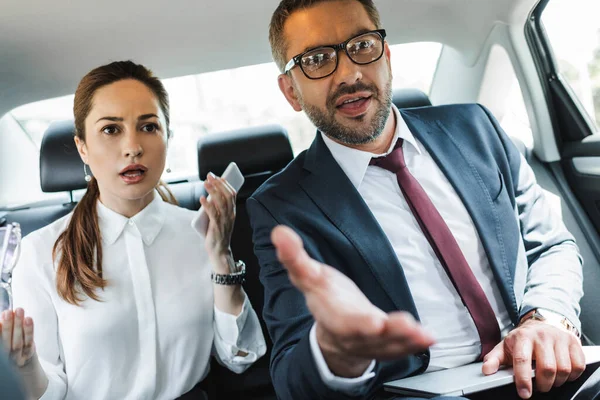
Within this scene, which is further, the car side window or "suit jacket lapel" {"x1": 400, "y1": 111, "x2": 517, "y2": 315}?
the car side window

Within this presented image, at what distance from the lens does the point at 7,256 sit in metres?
1.32

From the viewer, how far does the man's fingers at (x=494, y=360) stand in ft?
4.10

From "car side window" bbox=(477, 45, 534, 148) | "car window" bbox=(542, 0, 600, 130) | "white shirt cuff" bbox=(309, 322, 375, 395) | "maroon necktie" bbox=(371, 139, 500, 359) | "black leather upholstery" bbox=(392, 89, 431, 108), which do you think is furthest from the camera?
"car side window" bbox=(477, 45, 534, 148)

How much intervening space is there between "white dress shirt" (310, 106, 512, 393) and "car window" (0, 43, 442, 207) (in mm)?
1051

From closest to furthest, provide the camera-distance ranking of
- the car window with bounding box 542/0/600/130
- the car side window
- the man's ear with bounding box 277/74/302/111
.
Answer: the man's ear with bounding box 277/74/302/111
the car window with bounding box 542/0/600/130
the car side window

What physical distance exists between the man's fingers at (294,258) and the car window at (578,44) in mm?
1828

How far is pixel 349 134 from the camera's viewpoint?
1.52m

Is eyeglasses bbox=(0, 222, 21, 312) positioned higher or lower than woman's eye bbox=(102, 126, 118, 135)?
lower

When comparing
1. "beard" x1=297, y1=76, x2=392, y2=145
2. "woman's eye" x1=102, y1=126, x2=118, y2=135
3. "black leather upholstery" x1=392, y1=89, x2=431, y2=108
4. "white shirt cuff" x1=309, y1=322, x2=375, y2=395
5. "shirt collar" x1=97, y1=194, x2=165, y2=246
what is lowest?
"white shirt cuff" x1=309, y1=322, x2=375, y2=395

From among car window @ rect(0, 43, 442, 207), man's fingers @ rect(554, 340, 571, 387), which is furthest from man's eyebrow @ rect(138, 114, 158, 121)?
man's fingers @ rect(554, 340, 571, 387)

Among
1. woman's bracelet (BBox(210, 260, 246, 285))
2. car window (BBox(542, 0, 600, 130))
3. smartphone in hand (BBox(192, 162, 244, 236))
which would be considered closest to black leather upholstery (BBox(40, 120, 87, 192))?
smartphone in hand (BBox(192, 162, 244, 236))

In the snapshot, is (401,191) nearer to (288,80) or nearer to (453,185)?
(453,185)

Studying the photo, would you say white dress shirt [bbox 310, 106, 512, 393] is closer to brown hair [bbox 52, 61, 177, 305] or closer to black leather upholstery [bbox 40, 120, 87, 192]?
brown hair [bbox 52, 61, 177, 305]

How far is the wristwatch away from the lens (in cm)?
139
